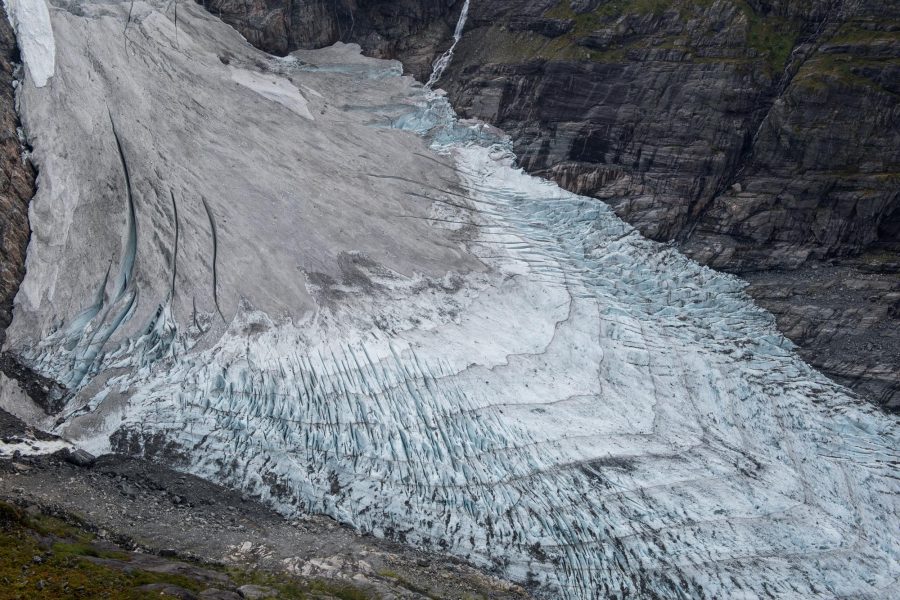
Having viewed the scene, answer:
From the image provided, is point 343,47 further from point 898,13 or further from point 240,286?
point 898,13

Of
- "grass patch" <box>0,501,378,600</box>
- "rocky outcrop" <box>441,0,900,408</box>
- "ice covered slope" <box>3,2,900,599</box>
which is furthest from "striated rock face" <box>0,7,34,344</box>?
"rocky outcrop" <box>441,0,900,408</box>

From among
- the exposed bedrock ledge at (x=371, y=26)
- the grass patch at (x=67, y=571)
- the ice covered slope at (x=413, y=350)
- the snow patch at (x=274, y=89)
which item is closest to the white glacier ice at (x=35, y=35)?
the ice covered slope at (x=413, y=350)

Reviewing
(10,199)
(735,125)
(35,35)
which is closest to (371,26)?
(35,35)

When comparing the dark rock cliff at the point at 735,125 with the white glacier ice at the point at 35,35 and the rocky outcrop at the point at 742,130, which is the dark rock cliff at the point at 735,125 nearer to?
the rocky outcrop at the point at 742,130

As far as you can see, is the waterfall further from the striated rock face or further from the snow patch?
the striated rock face

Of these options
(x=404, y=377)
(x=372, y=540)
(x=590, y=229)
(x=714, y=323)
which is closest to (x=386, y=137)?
(x=590, y=229)

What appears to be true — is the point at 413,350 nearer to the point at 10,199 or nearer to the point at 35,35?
the point at 10,199
